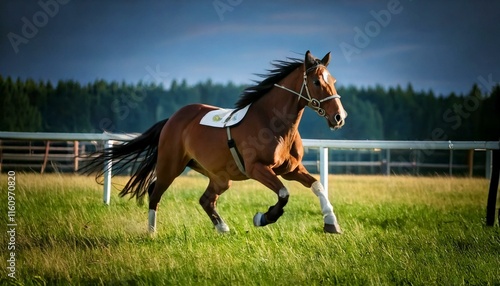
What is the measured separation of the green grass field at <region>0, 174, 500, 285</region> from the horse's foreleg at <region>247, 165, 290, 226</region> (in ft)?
0.85

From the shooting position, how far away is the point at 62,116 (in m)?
56.7

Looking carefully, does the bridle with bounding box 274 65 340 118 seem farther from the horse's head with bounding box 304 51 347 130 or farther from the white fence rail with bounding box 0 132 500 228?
the white fence rail with bounding box 0 132 500 228

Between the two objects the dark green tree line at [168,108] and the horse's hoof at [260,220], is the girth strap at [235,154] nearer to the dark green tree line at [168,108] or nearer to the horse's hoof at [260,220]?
the horse's hoof at [260,220]

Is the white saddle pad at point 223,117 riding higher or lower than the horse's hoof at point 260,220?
higher

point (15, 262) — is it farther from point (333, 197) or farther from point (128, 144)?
point (333, 197)

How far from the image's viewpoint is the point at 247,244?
5836mm

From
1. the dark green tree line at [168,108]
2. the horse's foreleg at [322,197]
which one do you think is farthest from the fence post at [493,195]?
the dark green tree line at [168,108]

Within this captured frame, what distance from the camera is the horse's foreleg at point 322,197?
232 inches

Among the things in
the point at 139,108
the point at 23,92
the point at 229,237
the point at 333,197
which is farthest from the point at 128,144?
the point at 139,108

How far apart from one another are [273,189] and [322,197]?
1.82 ft

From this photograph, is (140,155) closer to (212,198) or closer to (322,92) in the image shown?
(212,198)

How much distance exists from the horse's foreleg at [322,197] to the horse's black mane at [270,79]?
0.97 m

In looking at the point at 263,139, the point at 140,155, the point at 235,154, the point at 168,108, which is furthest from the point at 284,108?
the point at 168,108

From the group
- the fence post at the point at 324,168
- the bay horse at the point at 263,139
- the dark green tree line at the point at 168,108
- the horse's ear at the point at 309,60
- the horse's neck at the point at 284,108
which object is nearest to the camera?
the bay horse at the point at 263,139
